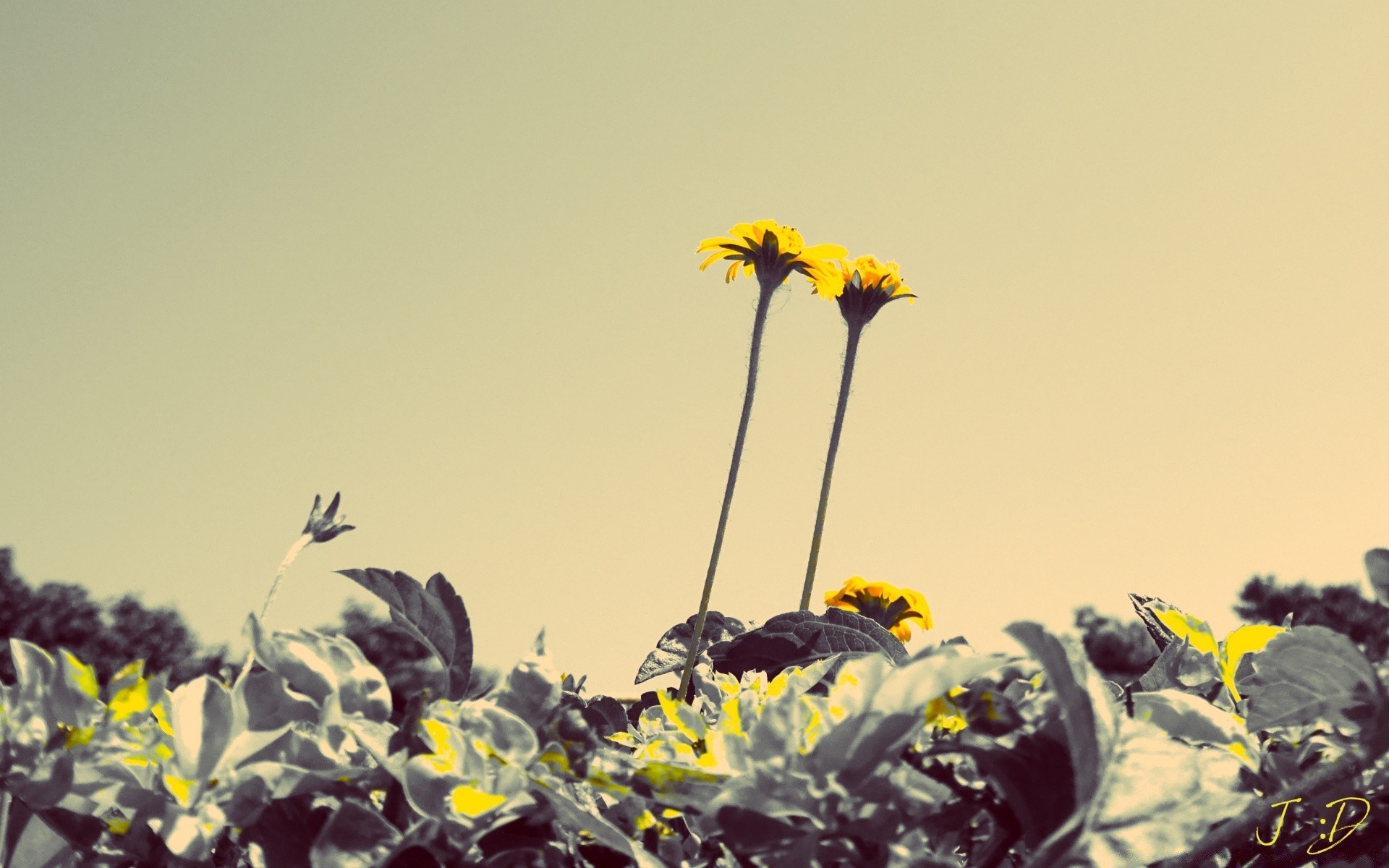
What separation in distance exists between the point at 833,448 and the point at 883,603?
700mm

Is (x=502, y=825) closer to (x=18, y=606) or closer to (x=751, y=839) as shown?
(x=751, y=839)

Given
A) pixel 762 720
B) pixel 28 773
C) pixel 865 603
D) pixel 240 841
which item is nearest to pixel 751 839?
pixel 762 720

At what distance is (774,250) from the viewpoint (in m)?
2.42

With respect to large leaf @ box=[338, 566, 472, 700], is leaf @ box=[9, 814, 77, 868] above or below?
below

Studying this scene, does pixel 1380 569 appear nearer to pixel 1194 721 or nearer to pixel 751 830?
pixel 1194 721

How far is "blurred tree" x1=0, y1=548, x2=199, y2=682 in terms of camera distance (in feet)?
98.1

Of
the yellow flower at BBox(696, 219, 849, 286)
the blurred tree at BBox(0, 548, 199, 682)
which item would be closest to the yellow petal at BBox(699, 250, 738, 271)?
the yellow flower at BBox(696, 219, 849, 286)

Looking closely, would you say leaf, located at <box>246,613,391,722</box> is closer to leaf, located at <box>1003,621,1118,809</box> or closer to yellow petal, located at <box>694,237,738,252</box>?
leaf, located at <box>1003,621,1118,809</box>

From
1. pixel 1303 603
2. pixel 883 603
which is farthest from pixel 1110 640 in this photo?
pixel 883 603

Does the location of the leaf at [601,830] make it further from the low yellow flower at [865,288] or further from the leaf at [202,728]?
the low yellow flower at [865,288]

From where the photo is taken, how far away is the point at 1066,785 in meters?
0.46
